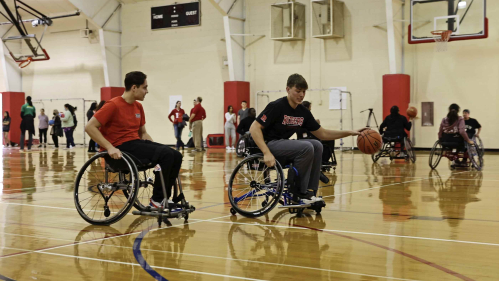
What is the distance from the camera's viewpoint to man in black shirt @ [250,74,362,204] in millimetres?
4453

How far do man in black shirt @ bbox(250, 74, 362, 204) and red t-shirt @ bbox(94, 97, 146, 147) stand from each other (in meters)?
0.91

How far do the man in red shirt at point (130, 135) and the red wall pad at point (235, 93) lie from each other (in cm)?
1258

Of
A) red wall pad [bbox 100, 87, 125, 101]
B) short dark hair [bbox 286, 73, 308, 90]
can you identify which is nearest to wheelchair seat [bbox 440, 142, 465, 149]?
short dark hair [bbox 286, 73, 308, 90]

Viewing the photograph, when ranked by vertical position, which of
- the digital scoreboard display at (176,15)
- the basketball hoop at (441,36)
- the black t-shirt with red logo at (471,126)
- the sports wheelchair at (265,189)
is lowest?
the sports wheelchair at (265,189)

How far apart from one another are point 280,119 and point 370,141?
135cm

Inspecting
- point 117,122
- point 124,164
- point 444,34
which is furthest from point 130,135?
point 444,34

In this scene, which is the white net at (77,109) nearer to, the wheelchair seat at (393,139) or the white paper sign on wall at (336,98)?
the white paper sign on wall at (336,98)

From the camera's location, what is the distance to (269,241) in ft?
11.8

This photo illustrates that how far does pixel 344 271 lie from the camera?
9.29 feet

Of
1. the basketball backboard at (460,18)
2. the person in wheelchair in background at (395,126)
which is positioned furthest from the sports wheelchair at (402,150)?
the basketball backboard at (460,18)

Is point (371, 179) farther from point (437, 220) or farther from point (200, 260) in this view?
point (200, 260)

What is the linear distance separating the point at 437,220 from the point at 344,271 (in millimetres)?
1782

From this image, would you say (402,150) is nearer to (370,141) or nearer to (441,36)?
(441,36)

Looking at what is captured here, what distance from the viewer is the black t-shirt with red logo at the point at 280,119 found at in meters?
4.53
